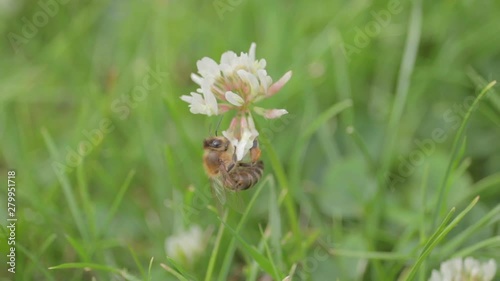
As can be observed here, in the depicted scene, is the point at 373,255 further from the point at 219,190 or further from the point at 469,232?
the point at 219,190

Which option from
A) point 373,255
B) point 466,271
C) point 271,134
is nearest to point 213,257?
point 373,255

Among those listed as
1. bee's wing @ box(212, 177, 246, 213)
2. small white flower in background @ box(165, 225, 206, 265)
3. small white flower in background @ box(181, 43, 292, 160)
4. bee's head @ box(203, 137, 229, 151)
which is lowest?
small white flower in background @ box(165, 225, 206, 265)

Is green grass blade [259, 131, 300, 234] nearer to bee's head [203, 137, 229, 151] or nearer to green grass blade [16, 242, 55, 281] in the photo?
bee's head [203, 137, 229, 151]

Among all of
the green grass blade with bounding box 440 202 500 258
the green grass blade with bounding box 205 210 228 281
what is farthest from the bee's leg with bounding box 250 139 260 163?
the green grass blade with bounding box 440 202 500 258

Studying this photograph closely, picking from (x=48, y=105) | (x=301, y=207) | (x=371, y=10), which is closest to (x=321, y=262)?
(x=301, y=207)

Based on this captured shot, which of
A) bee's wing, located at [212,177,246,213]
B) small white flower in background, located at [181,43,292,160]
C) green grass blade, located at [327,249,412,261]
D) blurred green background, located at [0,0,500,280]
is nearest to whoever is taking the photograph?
small white flower in background, located at [181,43,292,160]

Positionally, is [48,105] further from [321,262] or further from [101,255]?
[321,262]

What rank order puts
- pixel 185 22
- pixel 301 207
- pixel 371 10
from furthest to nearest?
pixel 185 22, pixel 371 10, pixel 301 207
